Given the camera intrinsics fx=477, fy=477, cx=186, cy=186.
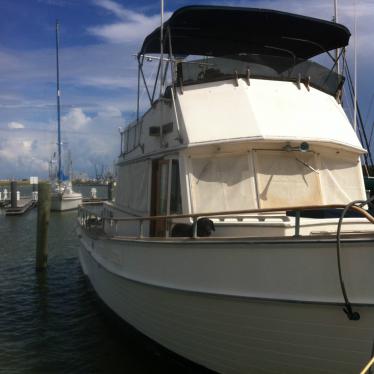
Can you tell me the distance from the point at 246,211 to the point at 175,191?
229 cm

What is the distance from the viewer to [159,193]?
7.79 metres

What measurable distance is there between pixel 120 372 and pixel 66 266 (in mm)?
8862

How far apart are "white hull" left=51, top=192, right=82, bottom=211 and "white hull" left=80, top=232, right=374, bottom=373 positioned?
33576mm

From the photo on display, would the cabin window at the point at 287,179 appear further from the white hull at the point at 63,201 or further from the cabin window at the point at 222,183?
the white hull at the point at 63,201

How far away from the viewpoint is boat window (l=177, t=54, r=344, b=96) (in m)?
7.34

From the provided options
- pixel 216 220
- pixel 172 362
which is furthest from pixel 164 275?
pixel 172 362

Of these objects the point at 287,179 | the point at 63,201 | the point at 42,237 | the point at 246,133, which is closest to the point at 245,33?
the point at 246,133

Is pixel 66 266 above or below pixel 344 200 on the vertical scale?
below

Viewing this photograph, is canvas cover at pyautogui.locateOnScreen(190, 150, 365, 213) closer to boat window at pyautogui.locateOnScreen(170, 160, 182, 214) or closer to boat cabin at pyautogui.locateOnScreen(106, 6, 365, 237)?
boat cabin at pyautogui.locateOnScreen(106, 6, 365, 237)

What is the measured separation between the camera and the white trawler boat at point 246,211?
4695 millimetres

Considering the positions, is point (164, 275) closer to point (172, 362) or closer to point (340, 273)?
point (172, 362)

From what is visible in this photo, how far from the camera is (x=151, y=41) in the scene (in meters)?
8.80

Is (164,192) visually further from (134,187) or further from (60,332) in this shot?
(60,332)

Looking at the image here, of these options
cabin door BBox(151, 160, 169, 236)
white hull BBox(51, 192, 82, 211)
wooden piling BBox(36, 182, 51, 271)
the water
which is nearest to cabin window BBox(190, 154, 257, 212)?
cabin door BBox(151, 160, 169, 236)
